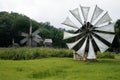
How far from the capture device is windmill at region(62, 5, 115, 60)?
37.1 metres

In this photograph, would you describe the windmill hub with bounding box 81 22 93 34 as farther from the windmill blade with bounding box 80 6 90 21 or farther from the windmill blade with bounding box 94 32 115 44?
the windmill blade with bounding box 94 32 115 44

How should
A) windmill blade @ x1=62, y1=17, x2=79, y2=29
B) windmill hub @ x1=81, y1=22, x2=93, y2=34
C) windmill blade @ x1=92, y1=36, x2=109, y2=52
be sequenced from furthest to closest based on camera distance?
windmill blade @ x1=62, y1=17, x2=79, y2=29 → windmill hub @ x1=81, y1=22, x2=93, y2=34 → windmill blade @ x1=92, y1=36, x2=109, y2=52

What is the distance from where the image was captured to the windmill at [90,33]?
122ft

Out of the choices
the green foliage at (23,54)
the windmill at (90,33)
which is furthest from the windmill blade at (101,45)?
the green foliage at (23,54)

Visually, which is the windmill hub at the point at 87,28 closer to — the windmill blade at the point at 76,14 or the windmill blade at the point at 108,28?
the windmill blade at the point at 76,14

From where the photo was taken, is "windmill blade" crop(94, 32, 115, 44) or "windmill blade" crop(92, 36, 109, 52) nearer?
"windmill blade" crop(92, 36, 109, 52)

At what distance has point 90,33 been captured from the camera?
3831 centimetres

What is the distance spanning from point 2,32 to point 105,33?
5931 cm

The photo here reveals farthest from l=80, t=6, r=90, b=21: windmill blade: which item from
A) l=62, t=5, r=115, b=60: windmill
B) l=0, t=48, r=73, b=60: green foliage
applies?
l=0, t=48, r=73, b=60: green foliage

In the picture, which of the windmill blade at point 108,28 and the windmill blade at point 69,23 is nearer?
the windmill blade at point 108,28

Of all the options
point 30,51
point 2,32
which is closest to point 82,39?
point 30,51

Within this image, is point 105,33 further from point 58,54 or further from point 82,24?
point 58,54

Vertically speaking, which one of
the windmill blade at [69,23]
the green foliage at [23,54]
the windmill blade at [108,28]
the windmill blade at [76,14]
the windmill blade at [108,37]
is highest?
the windmill blade at [76,14]

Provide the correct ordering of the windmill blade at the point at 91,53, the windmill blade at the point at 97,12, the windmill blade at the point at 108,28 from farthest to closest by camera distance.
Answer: the windmill blade at the point at 97,12, the windmill blade at the point at 108,28, the windmill blade at the point at 91,53
